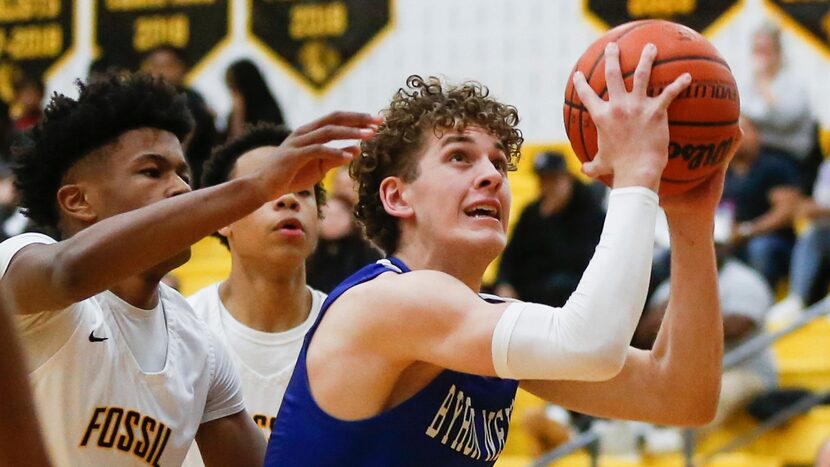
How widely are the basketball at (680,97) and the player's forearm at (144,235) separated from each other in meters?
0.80

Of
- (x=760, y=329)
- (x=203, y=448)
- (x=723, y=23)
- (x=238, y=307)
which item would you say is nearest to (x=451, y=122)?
(x=203, y=448)

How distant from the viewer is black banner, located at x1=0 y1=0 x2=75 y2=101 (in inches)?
465

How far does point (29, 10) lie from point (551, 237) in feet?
19.0

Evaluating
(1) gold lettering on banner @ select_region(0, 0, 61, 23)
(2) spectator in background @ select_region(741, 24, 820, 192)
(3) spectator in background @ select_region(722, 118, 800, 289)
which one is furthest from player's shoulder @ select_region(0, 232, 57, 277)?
(1) gold lettering on banner @ select_region(0, 0, 61, 23)

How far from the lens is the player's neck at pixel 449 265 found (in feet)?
11.4

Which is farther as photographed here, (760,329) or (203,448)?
(760,329)

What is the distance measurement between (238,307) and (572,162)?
5.68 m

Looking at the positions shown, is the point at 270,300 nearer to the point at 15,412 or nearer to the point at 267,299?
the point at 267,299

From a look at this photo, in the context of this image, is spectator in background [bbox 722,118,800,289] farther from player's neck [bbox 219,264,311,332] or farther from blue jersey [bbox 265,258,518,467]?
blue jersey [bbox 265,258,518,467]

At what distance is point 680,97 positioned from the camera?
10.3ft

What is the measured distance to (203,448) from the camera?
3998mm

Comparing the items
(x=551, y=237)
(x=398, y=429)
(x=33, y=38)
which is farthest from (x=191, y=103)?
(x=398, y=429)

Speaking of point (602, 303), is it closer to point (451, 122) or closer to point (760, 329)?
point (451, 122)

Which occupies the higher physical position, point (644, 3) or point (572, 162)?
point (644, 3)
